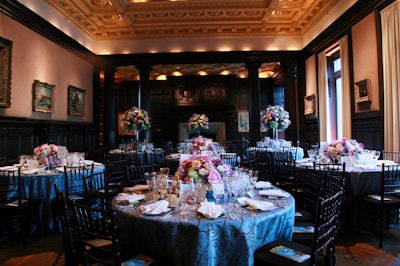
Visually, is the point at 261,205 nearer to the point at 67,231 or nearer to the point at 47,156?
the point at 67,231

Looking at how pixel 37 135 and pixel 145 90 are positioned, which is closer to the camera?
pixel 37 135

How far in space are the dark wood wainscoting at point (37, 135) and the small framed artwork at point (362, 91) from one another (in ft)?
24.8

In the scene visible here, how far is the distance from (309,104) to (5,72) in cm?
883

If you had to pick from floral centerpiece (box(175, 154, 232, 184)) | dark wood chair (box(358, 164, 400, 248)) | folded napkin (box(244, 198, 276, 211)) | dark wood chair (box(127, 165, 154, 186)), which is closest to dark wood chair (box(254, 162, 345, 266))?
folded napkin (box(244, 198, 276, 211))

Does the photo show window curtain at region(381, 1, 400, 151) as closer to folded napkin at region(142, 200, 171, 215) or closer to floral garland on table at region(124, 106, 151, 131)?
folded napkin at region(142, 200, 171, 215)

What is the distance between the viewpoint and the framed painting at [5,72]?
5.23 m

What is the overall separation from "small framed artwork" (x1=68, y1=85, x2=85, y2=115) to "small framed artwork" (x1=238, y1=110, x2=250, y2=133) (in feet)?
24.7

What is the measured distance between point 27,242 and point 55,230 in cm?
38

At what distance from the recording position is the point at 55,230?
3943 millimetres

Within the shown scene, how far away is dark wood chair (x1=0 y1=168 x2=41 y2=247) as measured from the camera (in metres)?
3.47

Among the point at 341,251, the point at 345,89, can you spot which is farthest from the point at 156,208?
the point at 345,89

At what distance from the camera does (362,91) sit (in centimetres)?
625

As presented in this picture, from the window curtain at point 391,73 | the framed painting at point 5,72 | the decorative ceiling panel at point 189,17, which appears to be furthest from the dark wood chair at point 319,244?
the decorative ceiling panel at point 189,17

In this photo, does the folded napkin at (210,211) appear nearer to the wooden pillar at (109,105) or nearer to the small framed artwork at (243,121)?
the wooden pillar at (109,105)
